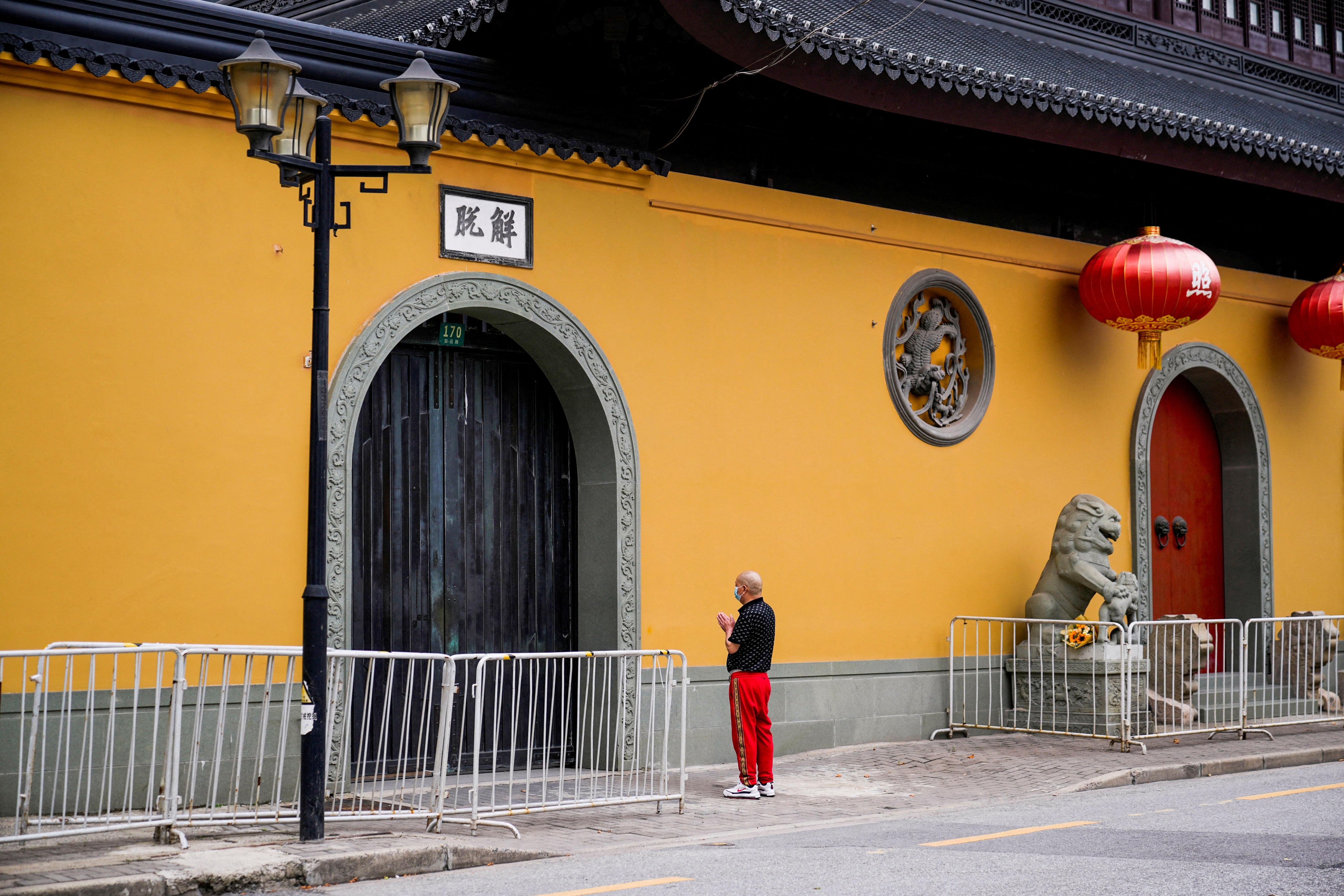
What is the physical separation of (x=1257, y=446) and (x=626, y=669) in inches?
319

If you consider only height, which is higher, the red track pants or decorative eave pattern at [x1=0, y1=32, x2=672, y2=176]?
decorative eave pattern at [x1=0, y1=32, x2=672, y2=176]

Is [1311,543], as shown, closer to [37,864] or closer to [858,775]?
[858,775]

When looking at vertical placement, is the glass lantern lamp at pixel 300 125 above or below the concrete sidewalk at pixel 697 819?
above

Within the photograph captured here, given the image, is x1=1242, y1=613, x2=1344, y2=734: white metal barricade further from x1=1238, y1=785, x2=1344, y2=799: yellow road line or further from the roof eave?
the roof eave

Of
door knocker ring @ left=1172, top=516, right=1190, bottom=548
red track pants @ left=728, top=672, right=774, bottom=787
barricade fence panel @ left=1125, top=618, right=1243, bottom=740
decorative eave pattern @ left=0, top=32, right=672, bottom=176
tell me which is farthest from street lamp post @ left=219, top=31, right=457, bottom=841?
door knocker ring @ left=1172, top=516, right=1190, bottom=548

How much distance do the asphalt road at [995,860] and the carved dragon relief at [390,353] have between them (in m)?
2.33

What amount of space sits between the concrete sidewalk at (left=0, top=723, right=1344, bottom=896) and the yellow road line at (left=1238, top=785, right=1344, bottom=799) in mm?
1025

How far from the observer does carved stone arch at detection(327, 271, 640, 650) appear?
9523 mm

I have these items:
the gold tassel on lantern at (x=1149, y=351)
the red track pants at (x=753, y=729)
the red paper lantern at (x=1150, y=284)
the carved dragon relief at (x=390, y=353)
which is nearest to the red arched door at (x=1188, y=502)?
the gold tassel on lantern at (x=1149, y=351)

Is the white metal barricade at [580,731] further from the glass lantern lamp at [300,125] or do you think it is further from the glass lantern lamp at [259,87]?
the glass lantern lamp at [259,87]

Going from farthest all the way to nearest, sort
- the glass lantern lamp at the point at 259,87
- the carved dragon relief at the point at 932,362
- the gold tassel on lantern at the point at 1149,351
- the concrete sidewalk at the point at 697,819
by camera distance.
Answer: the gold tassel on lantern at the point at 1149,351, the carved dragon relief at the point at 932,362, the glass lantern lamp at the point at 259,87, the concrete sidewalk at the point at 697,819

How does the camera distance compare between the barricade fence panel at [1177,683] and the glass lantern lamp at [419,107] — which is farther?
the barricade fence panel at [1177,683]

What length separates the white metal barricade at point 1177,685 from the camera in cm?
1114

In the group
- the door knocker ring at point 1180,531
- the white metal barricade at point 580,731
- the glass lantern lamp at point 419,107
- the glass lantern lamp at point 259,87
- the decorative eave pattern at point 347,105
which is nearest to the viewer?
the glass lantern lamp at point 259,87
